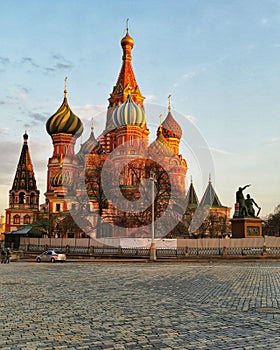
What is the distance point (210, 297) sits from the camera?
12.8m

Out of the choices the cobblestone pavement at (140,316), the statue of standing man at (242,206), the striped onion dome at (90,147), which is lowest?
the cobblestone pavement at (140,316)

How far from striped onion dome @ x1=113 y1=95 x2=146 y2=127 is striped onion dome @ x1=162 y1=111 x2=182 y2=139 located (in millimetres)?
12367

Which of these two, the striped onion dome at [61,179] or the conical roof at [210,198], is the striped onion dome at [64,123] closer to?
the striped onion dome at [61,179]

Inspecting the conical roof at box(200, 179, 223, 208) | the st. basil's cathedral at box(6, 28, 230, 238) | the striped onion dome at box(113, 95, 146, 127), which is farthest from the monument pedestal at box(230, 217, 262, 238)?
the conical roof at box(200, 179, 223, 208)

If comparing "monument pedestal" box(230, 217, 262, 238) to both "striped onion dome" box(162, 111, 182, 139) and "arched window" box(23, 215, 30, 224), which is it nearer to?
"striped onion dome" box(162, 111, 182, 139)

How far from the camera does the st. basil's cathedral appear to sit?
44906 mm

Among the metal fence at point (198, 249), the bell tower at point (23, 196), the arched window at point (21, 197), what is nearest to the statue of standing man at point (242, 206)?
the metal fence at point (198, 249)

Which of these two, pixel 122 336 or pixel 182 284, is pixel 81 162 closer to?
pixel 182 284

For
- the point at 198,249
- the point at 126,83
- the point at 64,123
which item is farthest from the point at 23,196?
the point at 198,249

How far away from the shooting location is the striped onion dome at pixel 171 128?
84.8 meters

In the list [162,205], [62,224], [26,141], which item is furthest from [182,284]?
[26,141]

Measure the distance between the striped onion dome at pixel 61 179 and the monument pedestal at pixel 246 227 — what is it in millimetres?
44575

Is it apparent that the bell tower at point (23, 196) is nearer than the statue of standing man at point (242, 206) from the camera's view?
No

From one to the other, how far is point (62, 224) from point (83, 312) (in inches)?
1745
